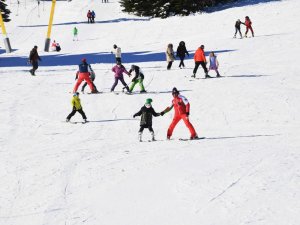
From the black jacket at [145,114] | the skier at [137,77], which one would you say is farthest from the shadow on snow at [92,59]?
the black jacket at [145,114]

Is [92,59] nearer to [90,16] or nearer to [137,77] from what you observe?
[137,77]

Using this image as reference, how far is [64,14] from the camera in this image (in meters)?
60.8

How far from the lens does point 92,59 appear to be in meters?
30.2

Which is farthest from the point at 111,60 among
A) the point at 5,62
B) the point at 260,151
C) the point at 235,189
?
the point at 235,189

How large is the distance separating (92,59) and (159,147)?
61.0 ft

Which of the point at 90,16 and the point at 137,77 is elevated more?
the point at 90,16

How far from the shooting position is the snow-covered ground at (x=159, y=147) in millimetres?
8391

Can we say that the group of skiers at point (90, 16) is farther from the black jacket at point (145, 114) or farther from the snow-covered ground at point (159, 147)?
the black jacket at point (145, 114)

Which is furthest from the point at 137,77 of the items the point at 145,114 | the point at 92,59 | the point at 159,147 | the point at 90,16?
the point at 90,16

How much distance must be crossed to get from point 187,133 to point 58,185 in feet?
17.6

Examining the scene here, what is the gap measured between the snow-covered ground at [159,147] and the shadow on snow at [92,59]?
0.13m

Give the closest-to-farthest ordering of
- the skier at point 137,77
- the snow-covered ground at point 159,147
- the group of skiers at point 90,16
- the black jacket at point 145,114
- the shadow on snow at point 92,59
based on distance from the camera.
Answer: the snow-covered ground at point 159,147 < the black jacket at point 145,114 < the skier at point 137,77 < the shadow on snow at point 92,59 < the group of skiers at point 90,16

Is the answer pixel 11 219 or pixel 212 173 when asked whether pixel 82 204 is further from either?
pixel 212 173

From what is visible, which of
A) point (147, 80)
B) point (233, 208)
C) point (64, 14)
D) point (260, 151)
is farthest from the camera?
point (64, 14)
